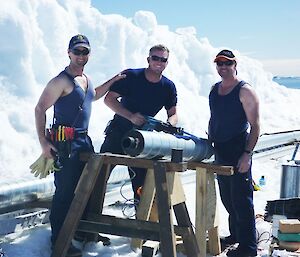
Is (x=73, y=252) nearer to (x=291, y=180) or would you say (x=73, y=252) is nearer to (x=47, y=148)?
(x=47, y=148)

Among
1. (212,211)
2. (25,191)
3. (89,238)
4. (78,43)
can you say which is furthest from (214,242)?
(78,43)

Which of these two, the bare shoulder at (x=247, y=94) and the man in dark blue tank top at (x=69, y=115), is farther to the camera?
the bare shoulder at (x=247, y=94)

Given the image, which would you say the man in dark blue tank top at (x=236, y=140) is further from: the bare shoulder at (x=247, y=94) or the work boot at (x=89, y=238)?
the work boot at (x=89, y=238)

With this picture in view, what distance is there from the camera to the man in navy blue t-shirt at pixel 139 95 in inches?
183

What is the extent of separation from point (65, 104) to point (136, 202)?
1441 mm

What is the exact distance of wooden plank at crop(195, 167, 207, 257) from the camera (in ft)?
13.9

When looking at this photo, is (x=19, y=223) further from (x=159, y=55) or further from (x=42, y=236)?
(x=159, y=55)

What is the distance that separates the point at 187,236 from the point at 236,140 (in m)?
0.96

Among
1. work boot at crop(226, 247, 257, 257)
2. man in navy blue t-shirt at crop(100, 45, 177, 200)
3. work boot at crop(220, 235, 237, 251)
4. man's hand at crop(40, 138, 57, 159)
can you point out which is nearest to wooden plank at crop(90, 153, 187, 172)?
man's hand at crop(40, 138, 57, 159)

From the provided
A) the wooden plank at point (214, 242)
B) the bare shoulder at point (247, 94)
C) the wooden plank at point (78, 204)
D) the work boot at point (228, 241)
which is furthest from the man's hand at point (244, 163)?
the wooden plank at point (78, 204)

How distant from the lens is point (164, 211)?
12.7ft

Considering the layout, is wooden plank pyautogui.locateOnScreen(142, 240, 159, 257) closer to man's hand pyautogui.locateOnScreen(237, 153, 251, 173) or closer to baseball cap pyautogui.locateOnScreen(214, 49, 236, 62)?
man's hand pyautogui.locateOnScreen(237, 153, 251, 173)

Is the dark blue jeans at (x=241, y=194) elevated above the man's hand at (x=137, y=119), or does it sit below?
below

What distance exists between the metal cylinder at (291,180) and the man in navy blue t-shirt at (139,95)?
5.93 feet
